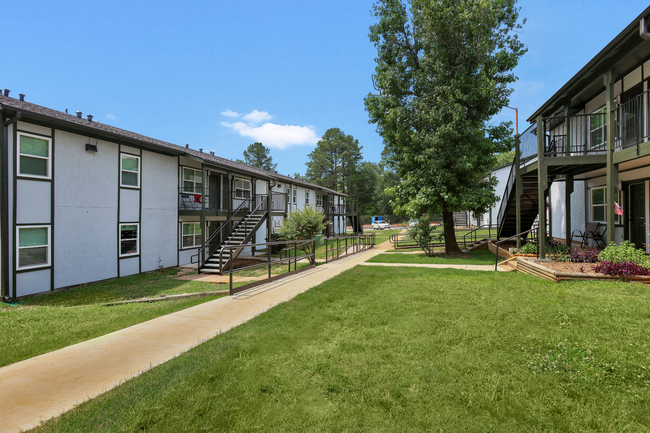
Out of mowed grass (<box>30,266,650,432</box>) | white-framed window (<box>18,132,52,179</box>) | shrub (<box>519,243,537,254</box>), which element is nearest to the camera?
mowed grass (<box>30,266,650,432</box>)

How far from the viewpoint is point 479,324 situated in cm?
500

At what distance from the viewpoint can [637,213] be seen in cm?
1130

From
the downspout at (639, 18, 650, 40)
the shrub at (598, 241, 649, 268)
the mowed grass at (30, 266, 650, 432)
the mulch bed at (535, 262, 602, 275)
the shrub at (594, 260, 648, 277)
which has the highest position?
the downspout at (639, 18, 650, 40)

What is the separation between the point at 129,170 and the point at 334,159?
50.4 metres

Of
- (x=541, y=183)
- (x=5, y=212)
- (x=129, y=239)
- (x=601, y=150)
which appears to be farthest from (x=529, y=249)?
(x=5, y=212)

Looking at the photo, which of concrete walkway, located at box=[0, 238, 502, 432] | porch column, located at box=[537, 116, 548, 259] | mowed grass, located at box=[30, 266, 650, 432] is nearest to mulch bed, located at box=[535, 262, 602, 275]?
porch column, located at box=[537, 116, 548, 259]

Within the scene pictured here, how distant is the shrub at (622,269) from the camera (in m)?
7.47

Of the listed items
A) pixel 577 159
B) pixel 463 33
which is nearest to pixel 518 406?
pixel 577 159

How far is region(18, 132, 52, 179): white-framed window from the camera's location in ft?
32.1

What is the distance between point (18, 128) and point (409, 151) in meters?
15.0

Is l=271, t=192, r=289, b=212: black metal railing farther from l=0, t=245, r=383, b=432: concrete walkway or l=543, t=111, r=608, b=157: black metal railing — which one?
l=543, t=111, r=608, b=157: black metal railing

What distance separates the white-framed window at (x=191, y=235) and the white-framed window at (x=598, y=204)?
1889 cm

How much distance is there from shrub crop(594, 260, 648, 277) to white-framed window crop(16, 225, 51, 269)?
655 inches

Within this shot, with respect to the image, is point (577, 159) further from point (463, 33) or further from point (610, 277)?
point (463, 33)
